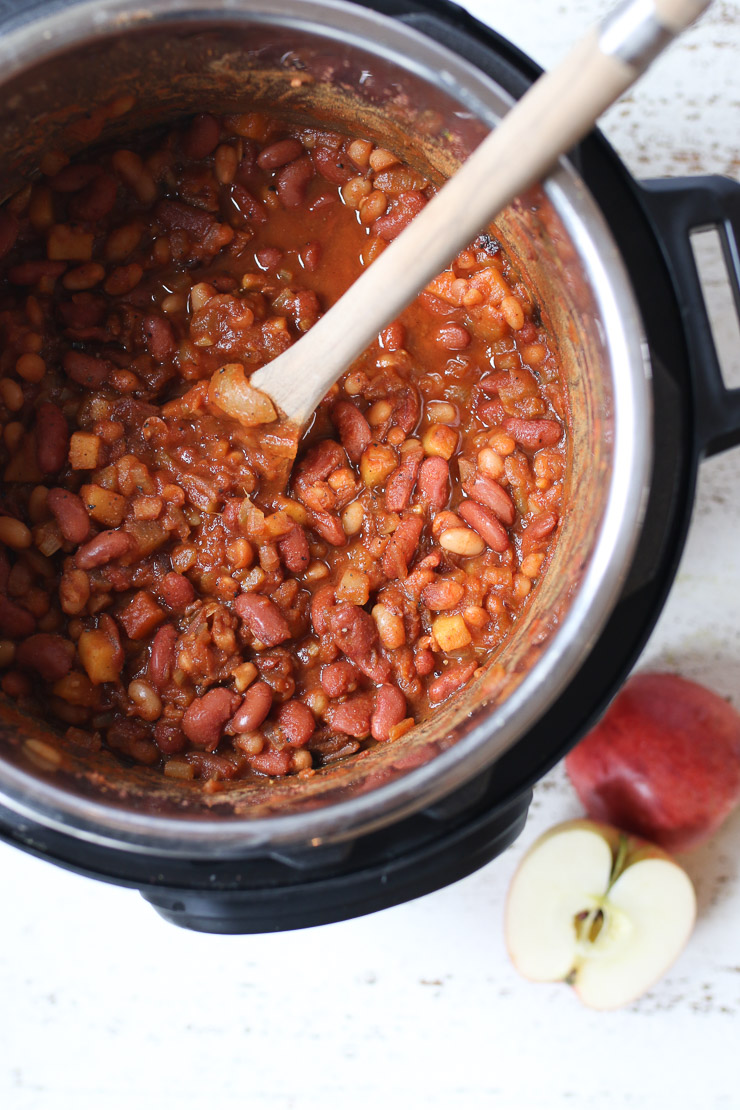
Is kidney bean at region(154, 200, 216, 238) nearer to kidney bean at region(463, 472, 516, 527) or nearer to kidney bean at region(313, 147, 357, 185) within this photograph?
kidney bean at region(313, 147, 357, 185)

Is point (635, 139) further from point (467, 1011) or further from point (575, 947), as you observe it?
point (467, 1011)

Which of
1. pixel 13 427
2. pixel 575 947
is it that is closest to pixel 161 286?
pixel 13 427

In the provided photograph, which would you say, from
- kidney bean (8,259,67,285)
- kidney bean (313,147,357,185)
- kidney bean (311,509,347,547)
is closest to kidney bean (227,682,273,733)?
kidney bean (311,509,347,547)

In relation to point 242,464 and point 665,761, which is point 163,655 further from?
point 665,761

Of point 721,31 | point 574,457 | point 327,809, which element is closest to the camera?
point 327,809

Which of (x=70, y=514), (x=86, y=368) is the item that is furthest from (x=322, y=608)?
(x=86, y=368)

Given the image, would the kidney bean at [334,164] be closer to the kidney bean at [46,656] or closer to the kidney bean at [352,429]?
the kidney bean at [352,429]

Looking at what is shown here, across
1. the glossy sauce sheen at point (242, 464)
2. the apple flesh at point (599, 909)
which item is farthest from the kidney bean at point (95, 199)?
the apple flesh at point (599, 909)
